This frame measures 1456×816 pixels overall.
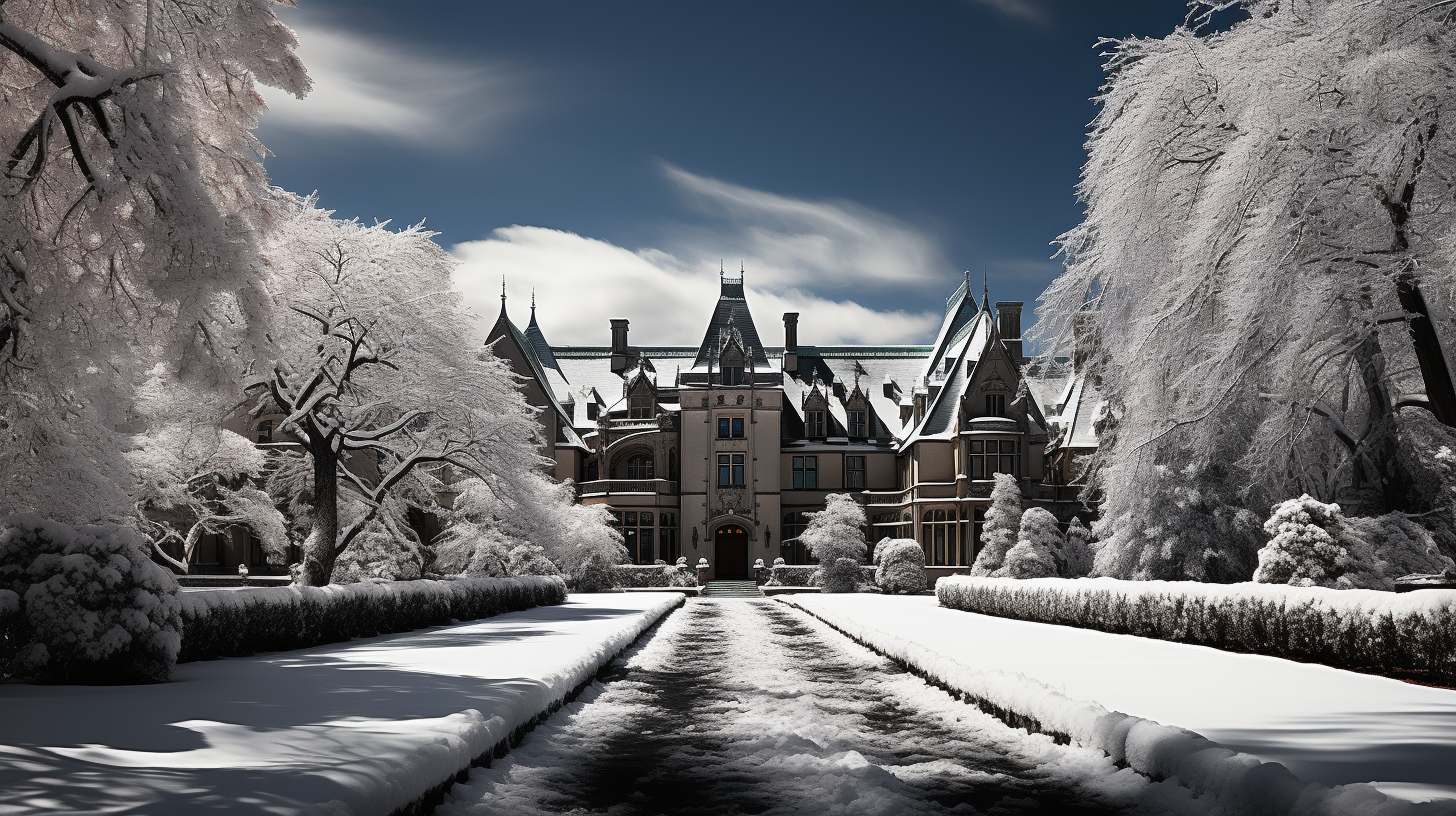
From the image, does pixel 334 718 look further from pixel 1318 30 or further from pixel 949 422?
pixel 949 422

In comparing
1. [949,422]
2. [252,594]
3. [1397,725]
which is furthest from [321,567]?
[949,422]

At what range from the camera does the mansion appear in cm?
5219

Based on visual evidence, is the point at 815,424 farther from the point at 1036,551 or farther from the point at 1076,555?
the point at 1036,551

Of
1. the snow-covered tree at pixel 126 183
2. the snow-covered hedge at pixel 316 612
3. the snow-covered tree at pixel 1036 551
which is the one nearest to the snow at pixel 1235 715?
the snow-covered hedge at pixel 316 612

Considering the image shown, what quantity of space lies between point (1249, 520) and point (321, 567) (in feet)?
73.7

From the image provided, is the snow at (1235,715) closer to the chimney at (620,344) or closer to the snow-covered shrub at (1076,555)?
the snow-covered shrub at (1076,555)

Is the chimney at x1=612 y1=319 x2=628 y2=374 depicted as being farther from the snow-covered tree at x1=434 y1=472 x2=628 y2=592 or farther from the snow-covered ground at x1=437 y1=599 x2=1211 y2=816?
the snow-covered ground at x1=437 y1=599 x2=1211 y2=816

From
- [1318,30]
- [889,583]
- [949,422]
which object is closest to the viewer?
[1318,30]

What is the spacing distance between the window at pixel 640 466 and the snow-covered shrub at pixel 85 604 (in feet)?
161

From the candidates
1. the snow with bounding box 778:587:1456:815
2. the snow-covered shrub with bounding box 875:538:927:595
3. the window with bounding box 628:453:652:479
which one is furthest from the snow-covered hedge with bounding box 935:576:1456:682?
the window with bounding box 628:453:652:479

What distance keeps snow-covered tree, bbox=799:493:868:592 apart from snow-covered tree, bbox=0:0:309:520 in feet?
118

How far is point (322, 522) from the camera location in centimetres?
2219

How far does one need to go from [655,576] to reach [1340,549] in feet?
114

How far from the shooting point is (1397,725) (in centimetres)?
789
